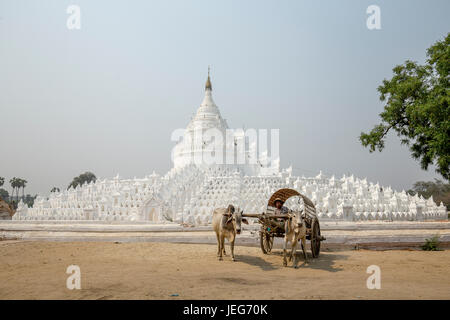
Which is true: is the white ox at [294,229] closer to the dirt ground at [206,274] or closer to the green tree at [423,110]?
the dirt ground at [206,274]

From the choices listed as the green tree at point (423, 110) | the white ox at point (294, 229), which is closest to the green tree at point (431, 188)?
the green tree at point (423, 110)

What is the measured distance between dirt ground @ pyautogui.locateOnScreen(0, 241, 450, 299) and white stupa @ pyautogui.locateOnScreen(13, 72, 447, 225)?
1376 centimetres

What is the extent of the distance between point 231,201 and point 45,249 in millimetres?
17418

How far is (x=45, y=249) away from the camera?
12781 mm

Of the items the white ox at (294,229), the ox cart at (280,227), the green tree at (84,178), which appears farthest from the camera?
the green tree at (84,178)

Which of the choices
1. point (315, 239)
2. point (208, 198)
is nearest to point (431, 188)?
point (208, 198)

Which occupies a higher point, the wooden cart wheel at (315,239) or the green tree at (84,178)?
the green tree at (84,178)

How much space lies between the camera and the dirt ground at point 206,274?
19.7 ft

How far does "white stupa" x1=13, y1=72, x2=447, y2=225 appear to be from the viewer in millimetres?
28348

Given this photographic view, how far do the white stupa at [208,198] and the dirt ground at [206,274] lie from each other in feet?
45.2

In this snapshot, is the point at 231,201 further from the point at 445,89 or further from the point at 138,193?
the point at 445,89

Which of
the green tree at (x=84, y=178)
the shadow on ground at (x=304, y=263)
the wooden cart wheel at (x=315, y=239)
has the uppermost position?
the green tree at (x=84, y=178)

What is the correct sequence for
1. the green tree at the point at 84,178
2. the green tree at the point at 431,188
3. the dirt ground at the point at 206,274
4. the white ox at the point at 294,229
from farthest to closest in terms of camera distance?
the green tree at the point at 84,178 < the green tree at the point at 431,188 < the white ox at the point at 294,229 < the dirt ground at the point at 206,274

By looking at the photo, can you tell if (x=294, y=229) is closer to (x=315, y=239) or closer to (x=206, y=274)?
(x=315, y=239)
